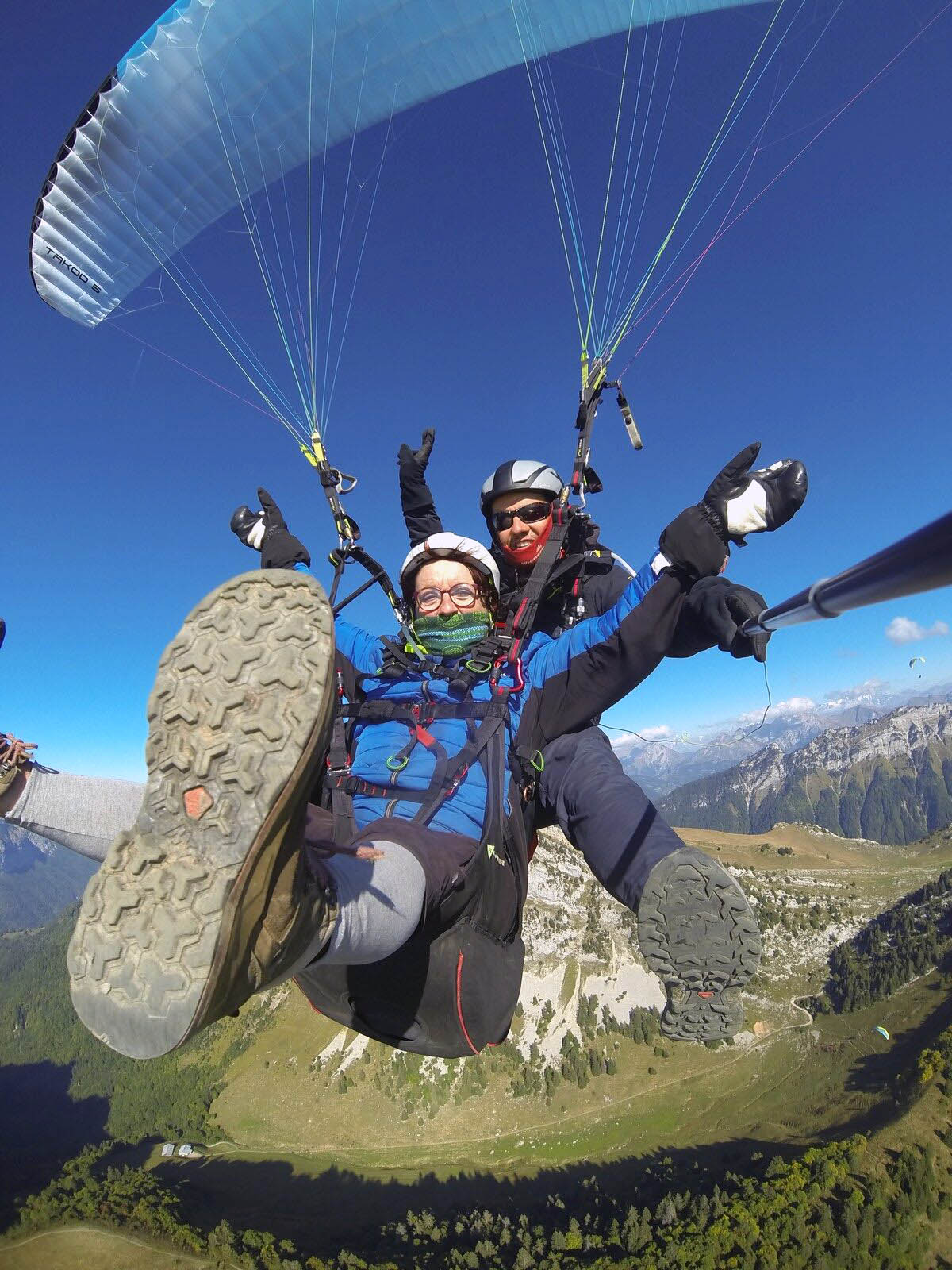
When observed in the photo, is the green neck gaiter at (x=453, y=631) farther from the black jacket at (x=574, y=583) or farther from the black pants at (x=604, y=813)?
the black pants at (x=604, y=813)

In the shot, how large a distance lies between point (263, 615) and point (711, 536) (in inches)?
81.5

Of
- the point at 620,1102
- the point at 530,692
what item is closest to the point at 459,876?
the point at 530,692

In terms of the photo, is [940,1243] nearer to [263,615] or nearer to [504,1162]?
[504,1162]

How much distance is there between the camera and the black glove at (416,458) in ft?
19.1

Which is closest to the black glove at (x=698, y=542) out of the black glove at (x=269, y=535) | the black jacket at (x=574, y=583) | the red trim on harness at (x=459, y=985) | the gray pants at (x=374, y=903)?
the black jacket at (x=574, y=583)

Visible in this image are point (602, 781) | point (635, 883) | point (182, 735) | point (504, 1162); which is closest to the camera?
point (182, 735)

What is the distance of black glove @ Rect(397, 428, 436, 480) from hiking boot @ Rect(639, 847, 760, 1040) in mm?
4299

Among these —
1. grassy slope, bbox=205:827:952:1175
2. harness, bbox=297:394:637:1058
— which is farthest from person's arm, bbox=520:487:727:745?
grassy slope, bbox=205:827:952:1175

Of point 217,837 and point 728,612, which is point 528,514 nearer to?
point 728,612

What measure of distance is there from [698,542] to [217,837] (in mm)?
2390

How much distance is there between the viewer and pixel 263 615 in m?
2.10

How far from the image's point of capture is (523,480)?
16.8 ft

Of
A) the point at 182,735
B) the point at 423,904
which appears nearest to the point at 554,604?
the point at 423,904

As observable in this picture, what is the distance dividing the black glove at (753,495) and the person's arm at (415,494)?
346 centimetres
